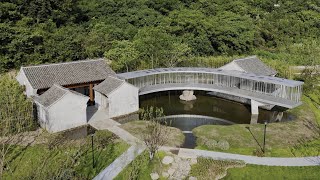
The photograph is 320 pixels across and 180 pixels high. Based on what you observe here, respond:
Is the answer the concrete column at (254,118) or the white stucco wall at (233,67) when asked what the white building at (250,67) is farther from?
the concrete column at (254,118)

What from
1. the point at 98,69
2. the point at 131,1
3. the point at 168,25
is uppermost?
the point at 131,1

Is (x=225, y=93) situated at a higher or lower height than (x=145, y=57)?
lower

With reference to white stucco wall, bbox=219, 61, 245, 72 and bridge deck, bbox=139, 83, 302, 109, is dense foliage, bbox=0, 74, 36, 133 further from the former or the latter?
white stucco wall, bbox=219, 61, 245, 72

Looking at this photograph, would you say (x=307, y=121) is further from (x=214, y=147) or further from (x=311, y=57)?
(x=311, y=57)

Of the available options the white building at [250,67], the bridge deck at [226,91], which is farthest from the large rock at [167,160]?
the white building at [250,67]

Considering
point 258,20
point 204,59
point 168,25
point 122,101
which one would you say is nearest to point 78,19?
point 168,25

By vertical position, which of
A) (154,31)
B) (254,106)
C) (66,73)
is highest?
(154,31)

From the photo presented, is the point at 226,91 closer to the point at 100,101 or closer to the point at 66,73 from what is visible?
the point at 100,101

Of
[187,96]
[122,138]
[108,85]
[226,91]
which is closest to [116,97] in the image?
[108,85]
